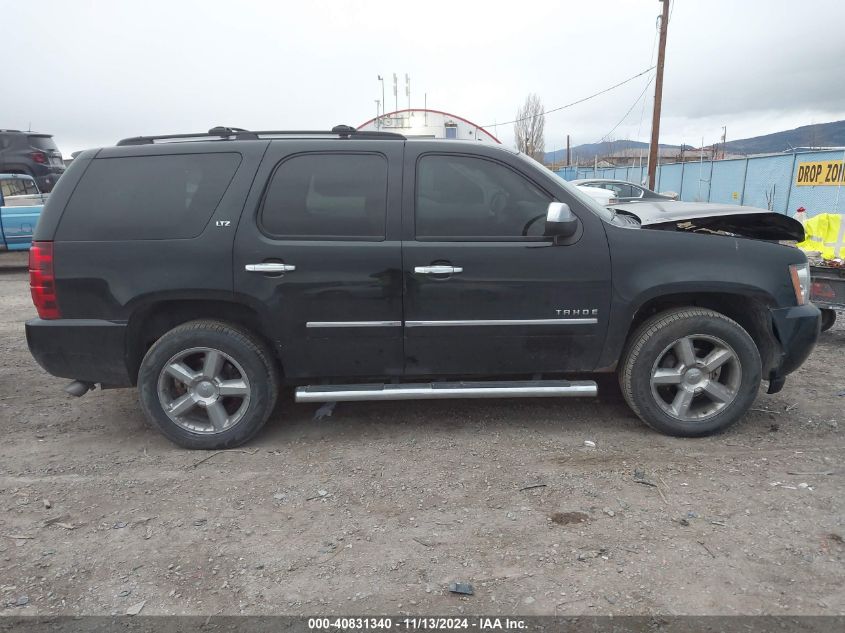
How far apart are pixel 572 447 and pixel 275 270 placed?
214 centimetres

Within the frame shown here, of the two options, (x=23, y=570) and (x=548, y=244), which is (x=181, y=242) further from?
(x=548, y=244)

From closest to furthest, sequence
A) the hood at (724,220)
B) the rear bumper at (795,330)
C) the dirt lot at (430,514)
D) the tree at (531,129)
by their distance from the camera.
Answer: the dirt lot at (430,514)
the rear bumper at (795,330)
the hood at (724,220)
the tree at (531,129)

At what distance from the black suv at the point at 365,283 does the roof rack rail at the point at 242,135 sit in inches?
3.3

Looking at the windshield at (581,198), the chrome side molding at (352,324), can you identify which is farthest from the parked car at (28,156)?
the windshield at (581,198)

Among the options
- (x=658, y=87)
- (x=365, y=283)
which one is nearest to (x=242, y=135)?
(x=365, y=283)

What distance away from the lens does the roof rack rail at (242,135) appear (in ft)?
12.8

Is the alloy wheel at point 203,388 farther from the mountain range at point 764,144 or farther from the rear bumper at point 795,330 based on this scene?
the mountain range at point 764,144

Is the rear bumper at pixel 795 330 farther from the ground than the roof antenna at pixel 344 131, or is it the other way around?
the roof antenna at pixel 344 131

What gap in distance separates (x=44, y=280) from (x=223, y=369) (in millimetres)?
1177

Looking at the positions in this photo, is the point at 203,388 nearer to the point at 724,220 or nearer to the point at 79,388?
the point at 79,388

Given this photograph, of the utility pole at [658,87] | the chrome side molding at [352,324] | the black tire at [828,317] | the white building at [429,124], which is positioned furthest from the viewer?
the utility pole at [658,87]

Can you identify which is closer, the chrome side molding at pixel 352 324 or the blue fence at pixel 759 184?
the chrome side molding at pixel 352 324

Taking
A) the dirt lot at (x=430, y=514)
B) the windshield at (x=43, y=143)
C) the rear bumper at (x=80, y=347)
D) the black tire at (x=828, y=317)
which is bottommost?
the dirt lot at (x=430, y=514)

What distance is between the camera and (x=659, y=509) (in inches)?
120
